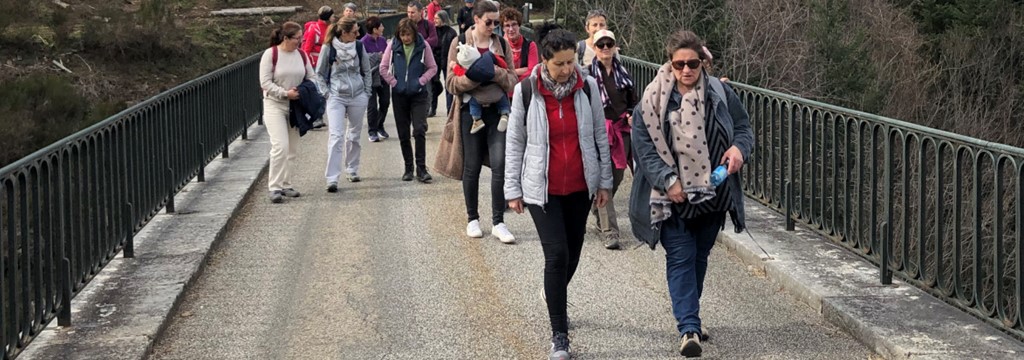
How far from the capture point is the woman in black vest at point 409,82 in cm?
1309

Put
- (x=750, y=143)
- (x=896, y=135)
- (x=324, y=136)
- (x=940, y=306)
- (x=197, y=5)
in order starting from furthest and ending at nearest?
(x=197, y=5)
(x=324, y=136)
(x=896, y=135)
(x=940, y=306)
(x=750, y=143)

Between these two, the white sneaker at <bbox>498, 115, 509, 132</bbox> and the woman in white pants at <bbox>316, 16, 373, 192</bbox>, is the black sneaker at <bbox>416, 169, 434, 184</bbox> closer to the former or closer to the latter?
the woman in white pants at <bbox>316, 16, 373, 192</bbox>

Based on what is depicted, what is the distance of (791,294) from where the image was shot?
7965 millimetres

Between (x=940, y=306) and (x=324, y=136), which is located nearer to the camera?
(x=940, y=306)

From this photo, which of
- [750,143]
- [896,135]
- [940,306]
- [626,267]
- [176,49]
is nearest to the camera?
[750,143]

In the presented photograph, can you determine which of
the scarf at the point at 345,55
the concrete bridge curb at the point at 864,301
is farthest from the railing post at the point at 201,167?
the concrete bridge curb at the point at 864,301

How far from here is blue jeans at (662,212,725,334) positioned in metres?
6.59

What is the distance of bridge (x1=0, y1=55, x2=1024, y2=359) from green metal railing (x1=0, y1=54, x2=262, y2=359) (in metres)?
0.02

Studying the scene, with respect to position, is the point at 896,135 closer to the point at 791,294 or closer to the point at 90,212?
the point at 791,294

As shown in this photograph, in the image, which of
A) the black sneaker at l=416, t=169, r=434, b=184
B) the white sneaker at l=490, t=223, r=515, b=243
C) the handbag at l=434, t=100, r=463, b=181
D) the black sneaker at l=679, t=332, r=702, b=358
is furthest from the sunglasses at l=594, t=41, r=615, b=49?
the black sneaker at l=416, t=169, r=434, b=184

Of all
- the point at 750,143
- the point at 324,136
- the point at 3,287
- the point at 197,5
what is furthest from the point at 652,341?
the point at 197,5

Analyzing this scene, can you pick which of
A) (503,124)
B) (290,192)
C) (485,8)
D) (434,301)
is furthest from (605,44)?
(290,192)

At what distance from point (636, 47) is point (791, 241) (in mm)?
23691

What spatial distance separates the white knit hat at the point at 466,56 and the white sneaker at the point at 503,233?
1.24 metres
